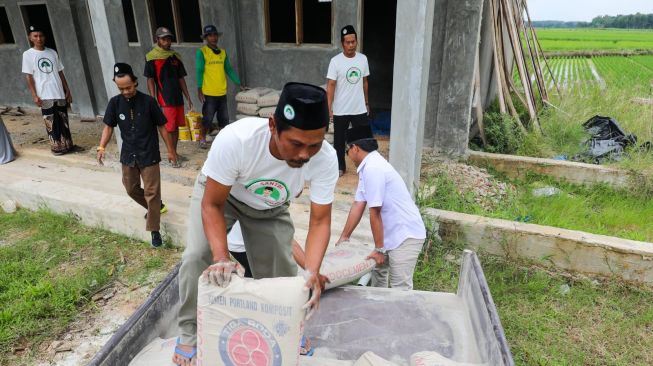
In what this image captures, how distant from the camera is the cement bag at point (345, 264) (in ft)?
9.11

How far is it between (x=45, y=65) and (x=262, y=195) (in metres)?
4.88

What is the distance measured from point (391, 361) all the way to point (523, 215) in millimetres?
2793

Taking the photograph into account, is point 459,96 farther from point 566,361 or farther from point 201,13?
point 201,13

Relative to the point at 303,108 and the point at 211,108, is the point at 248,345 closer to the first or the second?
the point at 303,108

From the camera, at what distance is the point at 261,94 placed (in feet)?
19.7

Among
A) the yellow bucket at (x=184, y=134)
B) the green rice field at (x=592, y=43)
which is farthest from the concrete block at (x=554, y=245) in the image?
the green rice field at (x=592, y=43)

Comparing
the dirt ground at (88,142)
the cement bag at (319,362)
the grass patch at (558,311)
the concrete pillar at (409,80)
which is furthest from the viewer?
the dirt ground at (88,142)

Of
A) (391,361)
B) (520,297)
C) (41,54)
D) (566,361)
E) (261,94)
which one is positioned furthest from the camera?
(261,94)

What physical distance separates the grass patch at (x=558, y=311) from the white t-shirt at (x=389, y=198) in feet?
2.19

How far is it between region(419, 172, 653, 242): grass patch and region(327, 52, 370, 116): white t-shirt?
1.19 m

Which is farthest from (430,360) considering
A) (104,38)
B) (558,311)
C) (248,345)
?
(104,38)

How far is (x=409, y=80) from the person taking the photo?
11.2 feet

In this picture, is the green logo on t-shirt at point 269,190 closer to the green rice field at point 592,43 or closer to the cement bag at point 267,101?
the cement bag at point 267,101

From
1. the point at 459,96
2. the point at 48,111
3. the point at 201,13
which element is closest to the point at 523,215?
the point at 459,96
